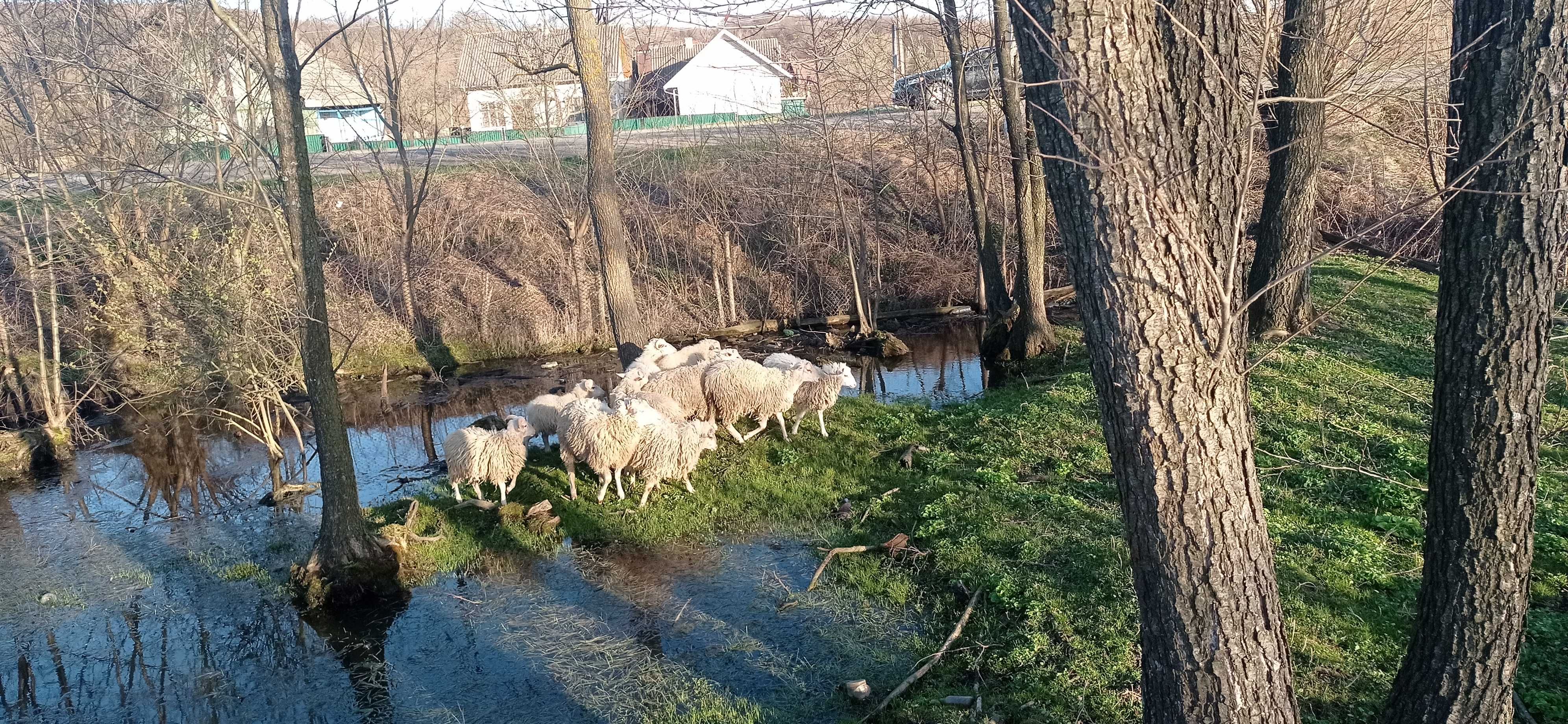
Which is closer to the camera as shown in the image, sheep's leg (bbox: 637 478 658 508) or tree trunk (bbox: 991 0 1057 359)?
sheep's leg (bbox: 637 478 658 508)

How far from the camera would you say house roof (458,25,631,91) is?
14.9 meters

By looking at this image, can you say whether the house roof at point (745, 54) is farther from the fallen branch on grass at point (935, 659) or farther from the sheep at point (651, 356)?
the fallen branch on grass at point (935, 659)

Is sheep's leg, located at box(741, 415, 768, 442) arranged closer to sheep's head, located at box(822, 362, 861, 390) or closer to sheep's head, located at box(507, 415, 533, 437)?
sheep's head, located at box(822, 362, 861, 390)

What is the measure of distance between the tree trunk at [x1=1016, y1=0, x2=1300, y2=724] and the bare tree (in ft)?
20.8

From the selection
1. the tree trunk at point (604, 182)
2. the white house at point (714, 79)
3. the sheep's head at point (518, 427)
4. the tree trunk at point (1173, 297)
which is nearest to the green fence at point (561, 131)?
the white house at point (714, 79)

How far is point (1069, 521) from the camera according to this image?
25.4ft

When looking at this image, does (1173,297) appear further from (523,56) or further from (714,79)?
(714,79)

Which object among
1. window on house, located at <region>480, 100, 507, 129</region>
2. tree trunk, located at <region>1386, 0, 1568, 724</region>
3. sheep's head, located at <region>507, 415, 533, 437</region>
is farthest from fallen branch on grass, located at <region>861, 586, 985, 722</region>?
window on house, located at <region>480, 100, 507, 129</region>

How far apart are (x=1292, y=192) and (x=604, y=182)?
363 inches

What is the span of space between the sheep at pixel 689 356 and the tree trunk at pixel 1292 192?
7.10 meters

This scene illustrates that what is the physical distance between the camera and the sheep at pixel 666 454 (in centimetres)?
943

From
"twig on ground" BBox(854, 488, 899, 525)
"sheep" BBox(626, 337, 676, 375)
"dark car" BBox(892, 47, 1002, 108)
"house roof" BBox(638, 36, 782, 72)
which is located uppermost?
"house roof" BBox(638, 36, 782, 72)

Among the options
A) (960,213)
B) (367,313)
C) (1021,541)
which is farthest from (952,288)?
(1021,541)

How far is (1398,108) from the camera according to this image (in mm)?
20469
